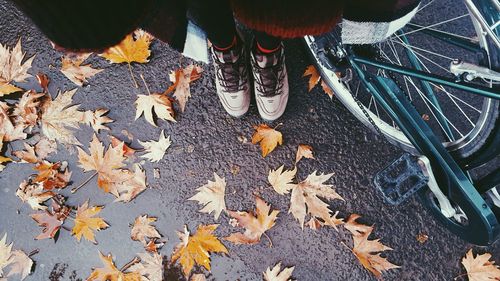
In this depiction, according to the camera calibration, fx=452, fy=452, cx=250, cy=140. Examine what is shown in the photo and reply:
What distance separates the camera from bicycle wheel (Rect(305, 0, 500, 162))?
2010 mm

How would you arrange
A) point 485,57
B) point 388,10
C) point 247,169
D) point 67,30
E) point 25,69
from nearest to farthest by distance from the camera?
point 67,30 < point 388,10 < point 485,57 < point 247,169 < point 25,69

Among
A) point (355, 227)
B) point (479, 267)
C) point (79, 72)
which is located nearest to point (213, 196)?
point (355, 227)

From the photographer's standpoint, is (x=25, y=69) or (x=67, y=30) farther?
(x=25, y=69)

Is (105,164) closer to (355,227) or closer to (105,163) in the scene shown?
(105,163)

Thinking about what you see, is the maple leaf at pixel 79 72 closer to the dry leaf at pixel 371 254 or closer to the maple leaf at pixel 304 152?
the maple leaf at pixel 304 152

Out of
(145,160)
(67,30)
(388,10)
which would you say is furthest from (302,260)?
(67,30)

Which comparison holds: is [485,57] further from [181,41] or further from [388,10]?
[181,41]

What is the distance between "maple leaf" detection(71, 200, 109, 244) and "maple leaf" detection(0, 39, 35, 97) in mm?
835

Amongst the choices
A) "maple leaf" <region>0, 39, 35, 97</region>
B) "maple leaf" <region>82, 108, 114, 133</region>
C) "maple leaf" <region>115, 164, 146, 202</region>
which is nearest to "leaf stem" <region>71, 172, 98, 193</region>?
"maple leaf" <region>115, 164, 146, 202</region>

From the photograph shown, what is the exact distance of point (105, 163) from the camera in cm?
241

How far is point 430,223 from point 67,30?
1.82 m

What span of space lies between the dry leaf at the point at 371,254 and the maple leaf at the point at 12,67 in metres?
2.05

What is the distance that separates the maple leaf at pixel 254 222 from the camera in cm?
223

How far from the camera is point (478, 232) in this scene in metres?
1.77
